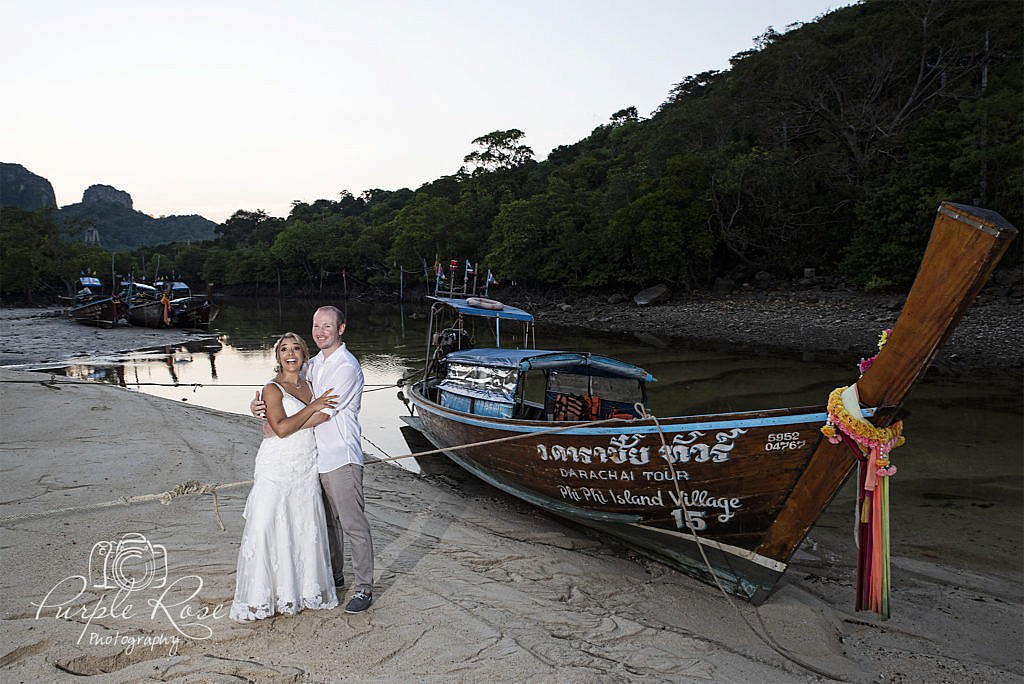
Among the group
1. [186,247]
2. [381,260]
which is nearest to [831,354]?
[381,260]

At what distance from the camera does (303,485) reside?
3732mm

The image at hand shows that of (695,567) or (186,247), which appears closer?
(695,567)

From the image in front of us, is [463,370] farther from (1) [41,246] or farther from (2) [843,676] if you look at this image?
(1) [41,246]

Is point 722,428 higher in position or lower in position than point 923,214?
lower

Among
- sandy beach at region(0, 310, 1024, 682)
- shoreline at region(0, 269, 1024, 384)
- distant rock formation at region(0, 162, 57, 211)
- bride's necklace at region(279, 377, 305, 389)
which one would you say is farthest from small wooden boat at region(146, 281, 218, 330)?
distant rock formation at region(0, 162, 57, 211)

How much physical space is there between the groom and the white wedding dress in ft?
0.33

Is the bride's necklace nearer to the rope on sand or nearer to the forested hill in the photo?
the rope on sand

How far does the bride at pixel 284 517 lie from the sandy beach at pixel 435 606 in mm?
185

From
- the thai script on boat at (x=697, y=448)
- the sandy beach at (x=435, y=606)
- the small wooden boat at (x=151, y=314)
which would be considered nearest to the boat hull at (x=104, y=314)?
the small wooden boat at (x=151, y=314)

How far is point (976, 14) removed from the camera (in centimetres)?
3156

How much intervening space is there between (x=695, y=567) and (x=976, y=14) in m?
39.7

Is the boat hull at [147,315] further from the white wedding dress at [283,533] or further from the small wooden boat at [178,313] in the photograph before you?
the white wedding dress at [283,533]

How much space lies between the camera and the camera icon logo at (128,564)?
13.8ft

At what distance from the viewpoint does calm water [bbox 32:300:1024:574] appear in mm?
7730
